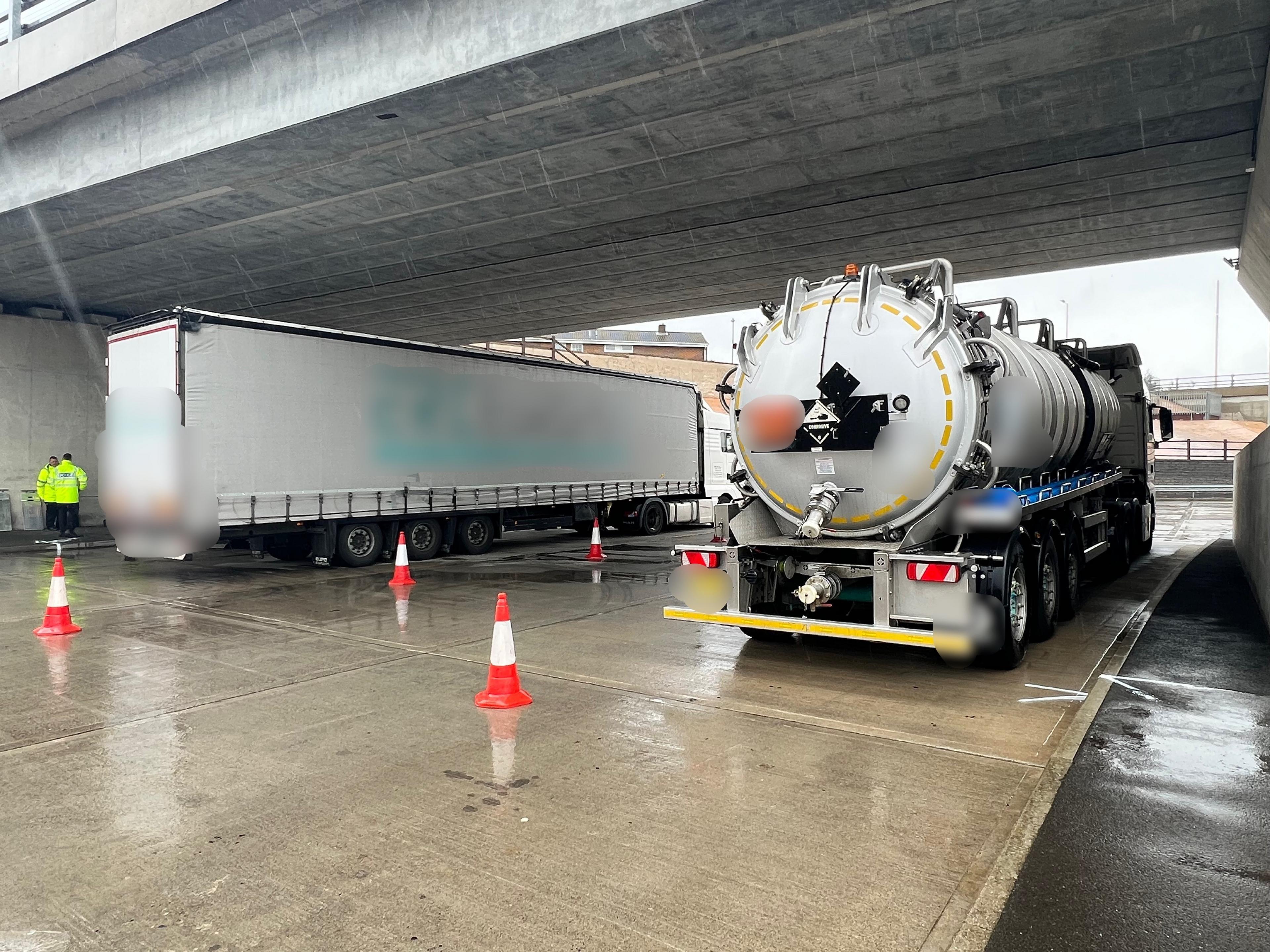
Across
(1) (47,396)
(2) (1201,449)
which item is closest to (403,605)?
(1) (47,396)

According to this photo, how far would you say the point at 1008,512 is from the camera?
6879mm

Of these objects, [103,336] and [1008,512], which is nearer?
[1008,512]

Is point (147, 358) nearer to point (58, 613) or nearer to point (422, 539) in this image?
point (58, 613)

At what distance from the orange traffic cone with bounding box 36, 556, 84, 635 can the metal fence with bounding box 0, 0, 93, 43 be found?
Result: 704 centimetres

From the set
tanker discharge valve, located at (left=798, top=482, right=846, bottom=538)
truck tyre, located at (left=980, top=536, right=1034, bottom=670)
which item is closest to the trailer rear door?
tanker discharge valve, located at (left=798, top=482, right=846, bottom=538)

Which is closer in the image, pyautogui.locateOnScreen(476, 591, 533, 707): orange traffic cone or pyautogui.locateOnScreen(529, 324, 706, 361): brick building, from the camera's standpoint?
pyautogui.locateOnScreen(476, 591, 533, 707): orange traffic cone

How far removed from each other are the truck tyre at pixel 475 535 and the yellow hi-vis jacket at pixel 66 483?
9939 mm

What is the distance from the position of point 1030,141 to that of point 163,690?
1128 centimetres

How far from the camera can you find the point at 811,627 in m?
7.02

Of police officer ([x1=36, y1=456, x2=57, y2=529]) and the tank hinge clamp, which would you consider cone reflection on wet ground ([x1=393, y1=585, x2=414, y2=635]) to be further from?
police officer ([x1=36, y1=456, x2=57, y2=529])

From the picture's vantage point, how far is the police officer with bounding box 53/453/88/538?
1972 cm

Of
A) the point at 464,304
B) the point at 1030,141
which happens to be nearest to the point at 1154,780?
the point at 1030,141

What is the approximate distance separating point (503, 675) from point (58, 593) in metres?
5.47

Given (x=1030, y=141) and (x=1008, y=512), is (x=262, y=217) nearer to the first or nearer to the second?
(x=1030, y=141)
